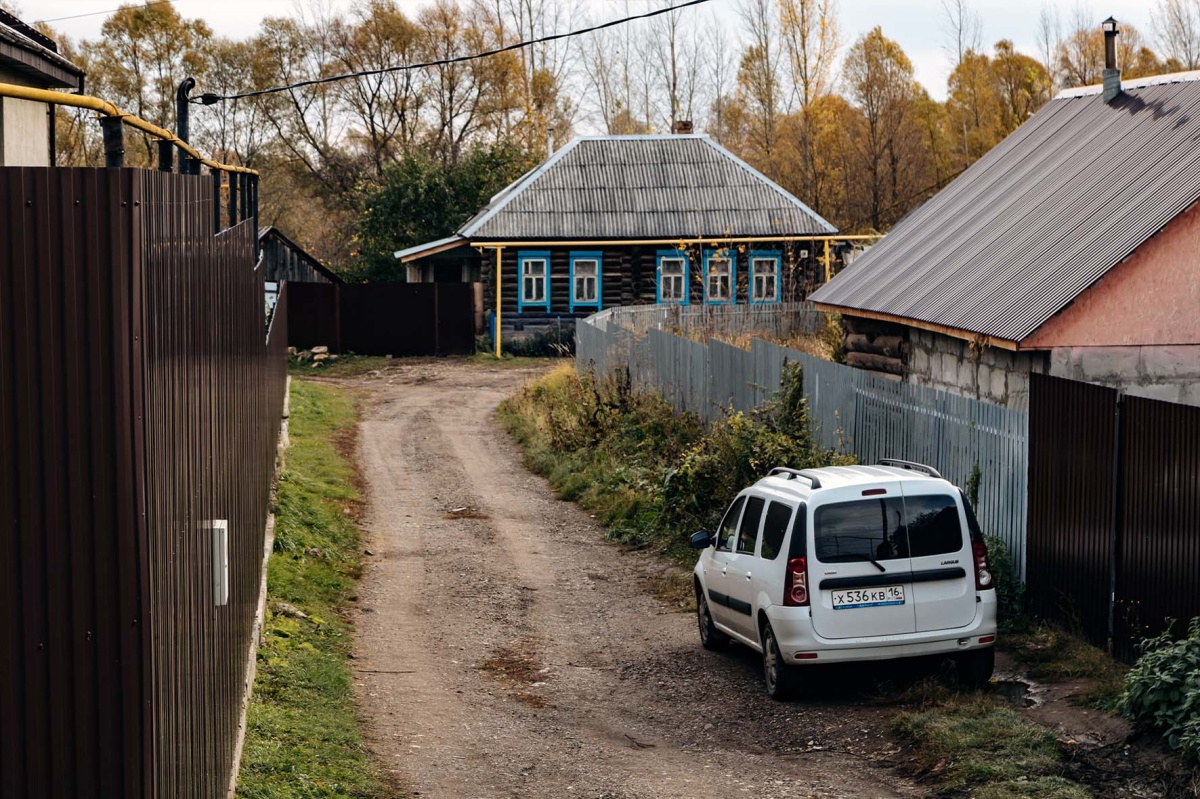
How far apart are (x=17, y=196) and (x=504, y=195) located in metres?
36.7

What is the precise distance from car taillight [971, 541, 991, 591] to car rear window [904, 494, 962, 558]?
0.17 meters

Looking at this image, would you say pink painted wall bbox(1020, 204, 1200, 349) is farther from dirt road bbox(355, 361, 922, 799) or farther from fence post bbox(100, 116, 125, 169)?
fence post bbox(100, 116, 125, 169)

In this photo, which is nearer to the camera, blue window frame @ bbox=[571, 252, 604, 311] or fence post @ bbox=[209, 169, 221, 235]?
fence post @ bbox=[209, 169, 221, 235]

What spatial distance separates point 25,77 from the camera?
12.9 meters

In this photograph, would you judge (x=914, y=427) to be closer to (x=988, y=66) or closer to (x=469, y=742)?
(x=469, y=742)

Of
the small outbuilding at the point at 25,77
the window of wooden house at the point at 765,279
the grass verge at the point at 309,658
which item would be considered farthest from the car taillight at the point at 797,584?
the window of wooden house at the point at 765,279

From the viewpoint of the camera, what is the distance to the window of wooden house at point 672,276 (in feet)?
127

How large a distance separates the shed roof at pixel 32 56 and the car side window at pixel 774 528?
23.3 ft

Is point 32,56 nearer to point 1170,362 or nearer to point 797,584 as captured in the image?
point 797,584

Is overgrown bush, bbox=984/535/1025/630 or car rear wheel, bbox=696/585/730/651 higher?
overgrown bush, bbox=984/535/1025/630

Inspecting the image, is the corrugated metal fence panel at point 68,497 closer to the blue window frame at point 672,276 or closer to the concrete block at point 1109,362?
the concrete block at point 1109,362

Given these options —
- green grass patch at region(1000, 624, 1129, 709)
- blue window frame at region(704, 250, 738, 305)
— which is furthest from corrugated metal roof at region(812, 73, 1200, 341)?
blue window frame at region(704, 250, 738, 305)

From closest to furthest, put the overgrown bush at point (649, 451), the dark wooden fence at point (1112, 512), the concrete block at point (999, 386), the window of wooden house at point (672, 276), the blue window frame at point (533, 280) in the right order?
the dark wooden fence at point (1112, 512) → the concrete block at point (999, 386) → the overgrown bush at point (649, 451) → the blue window frame at point (533, 280) → the window of wooden house at point (672, 276)

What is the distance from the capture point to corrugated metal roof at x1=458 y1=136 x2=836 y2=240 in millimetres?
38156
